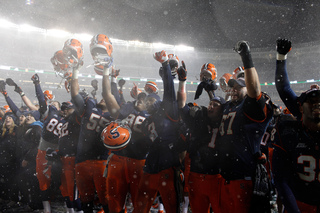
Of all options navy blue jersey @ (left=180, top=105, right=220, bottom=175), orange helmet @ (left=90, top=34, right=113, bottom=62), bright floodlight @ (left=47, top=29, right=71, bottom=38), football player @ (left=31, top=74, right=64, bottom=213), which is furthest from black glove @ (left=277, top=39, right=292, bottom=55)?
bright floodlight @ (left=47, top=29, right=71, bottom=38)

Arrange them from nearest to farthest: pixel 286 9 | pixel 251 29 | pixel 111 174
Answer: pixel 111 174
pixel 286 9
pixel 251 29

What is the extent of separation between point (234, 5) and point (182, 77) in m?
20.8

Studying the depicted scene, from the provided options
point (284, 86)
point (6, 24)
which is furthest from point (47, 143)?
point (6, 24)

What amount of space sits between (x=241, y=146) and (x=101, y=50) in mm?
2771

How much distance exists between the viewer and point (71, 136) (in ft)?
13.2

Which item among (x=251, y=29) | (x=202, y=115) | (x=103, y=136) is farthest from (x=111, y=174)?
(x=251, y=29)

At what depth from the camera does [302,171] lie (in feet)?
6.09

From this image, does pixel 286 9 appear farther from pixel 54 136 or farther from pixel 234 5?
pixel 54 136

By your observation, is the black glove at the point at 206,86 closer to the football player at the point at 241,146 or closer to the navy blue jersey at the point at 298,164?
the football player at the point at 241,146

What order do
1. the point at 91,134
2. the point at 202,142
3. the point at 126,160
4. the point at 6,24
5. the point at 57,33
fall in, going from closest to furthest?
the point at 202,142 < the point at 126,160 < the point at 91,134 < the point at 6,24 < the point at 57,33

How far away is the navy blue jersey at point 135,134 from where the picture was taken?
11.0 ft

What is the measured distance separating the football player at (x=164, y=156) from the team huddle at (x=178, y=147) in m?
0.01

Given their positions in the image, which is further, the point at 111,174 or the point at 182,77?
the point at 111,174

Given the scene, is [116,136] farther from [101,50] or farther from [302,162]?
[302,162]
